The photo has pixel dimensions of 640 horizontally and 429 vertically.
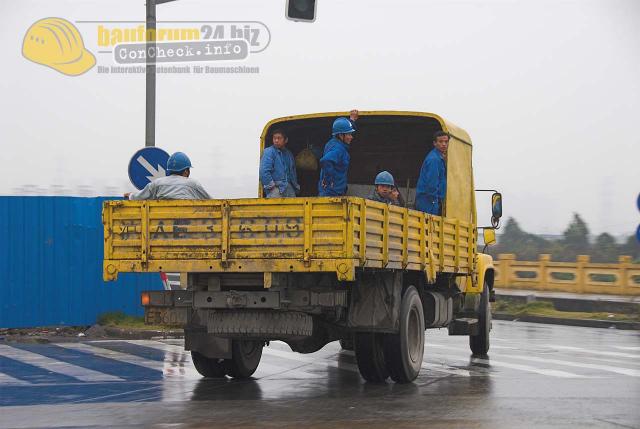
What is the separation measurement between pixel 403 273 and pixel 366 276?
932mm

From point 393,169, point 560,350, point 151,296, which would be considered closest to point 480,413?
point 151,296

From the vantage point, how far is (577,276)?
33.6 m

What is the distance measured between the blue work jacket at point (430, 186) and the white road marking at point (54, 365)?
393 centimetres

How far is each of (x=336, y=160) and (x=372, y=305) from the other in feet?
7.94

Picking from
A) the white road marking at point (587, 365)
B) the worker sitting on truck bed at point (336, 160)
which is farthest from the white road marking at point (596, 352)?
the worker sitting on truck bed at point (336, 160)

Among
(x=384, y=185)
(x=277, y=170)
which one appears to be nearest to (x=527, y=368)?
(x=384, y=185)

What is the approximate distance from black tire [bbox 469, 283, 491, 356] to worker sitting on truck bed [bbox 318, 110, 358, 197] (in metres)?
3.37

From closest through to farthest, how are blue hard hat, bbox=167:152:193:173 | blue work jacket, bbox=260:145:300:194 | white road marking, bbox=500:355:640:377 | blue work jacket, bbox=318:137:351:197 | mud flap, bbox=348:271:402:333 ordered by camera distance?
mud flap, bbox=348:271:402:333
blue hard hat, bbox=167:152:193:173
blue work jacket, bbox=318:137:351:197
blue work jacket, bbox=260:145:300:194
white road marking, bbox=500:355:640:377

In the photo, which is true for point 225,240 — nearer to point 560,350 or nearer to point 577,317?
point 560,350

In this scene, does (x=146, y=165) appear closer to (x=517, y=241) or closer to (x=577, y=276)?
(x=577, y=276)

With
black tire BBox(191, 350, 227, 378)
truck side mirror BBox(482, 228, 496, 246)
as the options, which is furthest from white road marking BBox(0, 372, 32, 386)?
truck side mirror BBox(482, 228, 496, 246)

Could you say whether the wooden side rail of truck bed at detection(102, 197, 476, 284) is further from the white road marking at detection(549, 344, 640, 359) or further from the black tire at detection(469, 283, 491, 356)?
the white road marking at detection(549, 344, 640, 359)

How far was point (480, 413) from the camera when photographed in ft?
30.7

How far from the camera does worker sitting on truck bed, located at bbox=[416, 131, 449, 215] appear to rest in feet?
43.5
